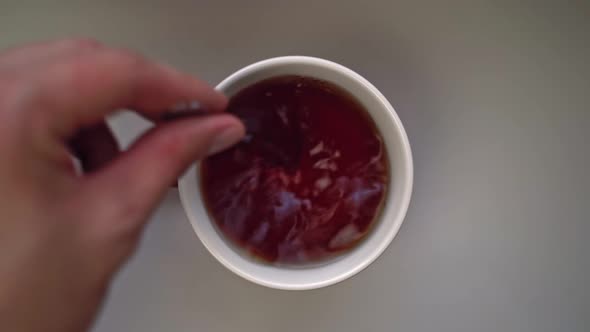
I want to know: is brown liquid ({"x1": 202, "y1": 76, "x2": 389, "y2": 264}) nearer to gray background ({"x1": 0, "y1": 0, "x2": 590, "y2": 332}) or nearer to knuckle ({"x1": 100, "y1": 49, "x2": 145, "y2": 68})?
gray background ({"x1": 0, "y1": 0, "x2": 590, "y2": 332})

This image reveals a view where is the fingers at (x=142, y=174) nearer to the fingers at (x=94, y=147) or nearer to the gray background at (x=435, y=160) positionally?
the fingers at (x=94, y=147)

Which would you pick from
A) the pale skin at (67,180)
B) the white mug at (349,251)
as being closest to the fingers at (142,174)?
the pale skin at (67,180)

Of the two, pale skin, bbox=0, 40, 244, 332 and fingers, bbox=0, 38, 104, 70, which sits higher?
→ fingers, bbox=0, 38, 104, 70

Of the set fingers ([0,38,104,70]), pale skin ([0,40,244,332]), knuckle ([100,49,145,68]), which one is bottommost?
pale skin ([0,40,244,332])

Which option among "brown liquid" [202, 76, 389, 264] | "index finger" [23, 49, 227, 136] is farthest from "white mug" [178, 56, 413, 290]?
"index finger" [23, 49, 227, 136]

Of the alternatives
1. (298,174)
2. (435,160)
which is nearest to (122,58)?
(298,174)

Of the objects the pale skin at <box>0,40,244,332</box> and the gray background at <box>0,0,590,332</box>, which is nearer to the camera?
the pale skin at <box>0,40,244,332</box>
